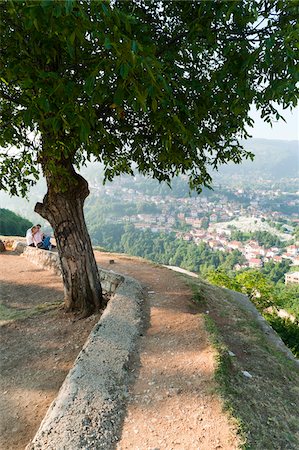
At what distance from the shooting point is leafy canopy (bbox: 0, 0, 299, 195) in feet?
8.05

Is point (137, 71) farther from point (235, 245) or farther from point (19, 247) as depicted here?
point (235, 245)

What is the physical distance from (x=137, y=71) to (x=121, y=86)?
0.83 ft

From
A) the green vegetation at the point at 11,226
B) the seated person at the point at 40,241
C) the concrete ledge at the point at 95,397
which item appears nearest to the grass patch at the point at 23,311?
the concrete ledge at the point at 95,397

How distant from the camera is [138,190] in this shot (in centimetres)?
18662

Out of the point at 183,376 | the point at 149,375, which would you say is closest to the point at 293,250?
the point at 183,376

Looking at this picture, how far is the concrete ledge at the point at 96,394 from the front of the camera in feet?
9.49

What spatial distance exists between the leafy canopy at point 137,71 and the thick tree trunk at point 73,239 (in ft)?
1.64

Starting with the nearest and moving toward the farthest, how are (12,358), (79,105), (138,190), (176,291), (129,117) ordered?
(79,105)
(12,358)
(129,117)
(176,291)
(138,190)

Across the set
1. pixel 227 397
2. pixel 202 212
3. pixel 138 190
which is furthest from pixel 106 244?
pixel 138 190

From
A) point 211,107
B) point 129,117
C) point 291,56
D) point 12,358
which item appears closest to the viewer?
point 291,56

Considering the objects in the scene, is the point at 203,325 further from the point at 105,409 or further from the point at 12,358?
the point at 12,358

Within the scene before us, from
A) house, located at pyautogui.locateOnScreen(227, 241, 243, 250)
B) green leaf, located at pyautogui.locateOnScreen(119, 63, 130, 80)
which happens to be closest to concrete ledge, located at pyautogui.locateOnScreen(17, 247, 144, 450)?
green leaf, located at pyautogui.locateOnScreen(119, 63, 130, 80)

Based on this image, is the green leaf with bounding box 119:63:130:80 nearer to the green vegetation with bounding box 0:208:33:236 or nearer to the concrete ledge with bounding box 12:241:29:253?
the concrete ledge with bounding box 12:241:29:253

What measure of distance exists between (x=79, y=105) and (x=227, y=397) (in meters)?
3.42
